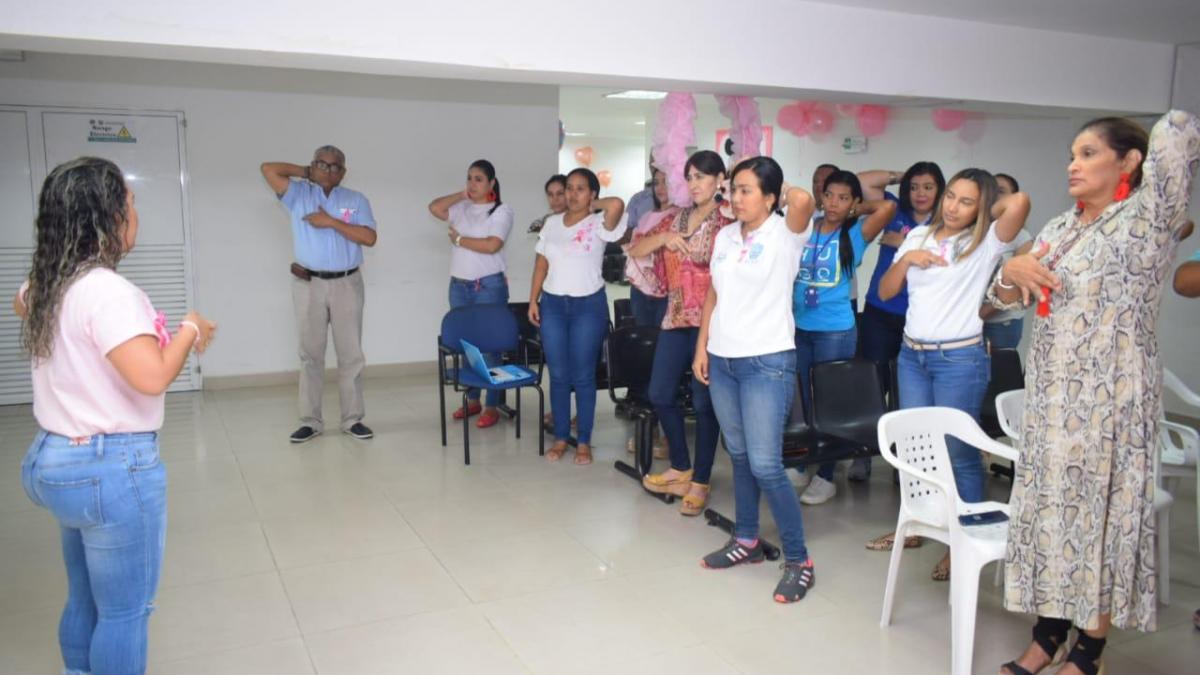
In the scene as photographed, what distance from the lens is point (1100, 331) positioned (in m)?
2.33

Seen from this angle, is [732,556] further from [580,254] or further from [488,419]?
[488,419]

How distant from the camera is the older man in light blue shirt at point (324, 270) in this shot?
5070 mm

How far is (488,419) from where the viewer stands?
5.73 meters

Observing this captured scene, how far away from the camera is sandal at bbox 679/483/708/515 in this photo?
415 cm

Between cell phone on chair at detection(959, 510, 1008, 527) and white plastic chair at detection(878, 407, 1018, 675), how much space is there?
2cm

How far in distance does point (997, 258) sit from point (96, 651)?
3.12m

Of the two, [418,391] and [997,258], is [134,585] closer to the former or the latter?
[997,258]

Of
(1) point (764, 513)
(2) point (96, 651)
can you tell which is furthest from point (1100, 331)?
(2) point (96, 651)

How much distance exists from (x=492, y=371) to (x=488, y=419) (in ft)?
2.33

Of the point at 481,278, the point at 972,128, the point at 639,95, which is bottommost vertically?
the point at 481,278

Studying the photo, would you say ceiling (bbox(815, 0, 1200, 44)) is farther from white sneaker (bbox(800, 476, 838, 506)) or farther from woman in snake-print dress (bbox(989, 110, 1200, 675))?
white sneaker (bbox(800, 476, 838, 506))

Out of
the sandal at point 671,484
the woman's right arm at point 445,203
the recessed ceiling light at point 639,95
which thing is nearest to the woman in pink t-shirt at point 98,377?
the sandal at point 671,484

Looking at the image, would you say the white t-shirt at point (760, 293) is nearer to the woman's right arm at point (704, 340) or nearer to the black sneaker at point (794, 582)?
the woman's right arm at point (704, 340)

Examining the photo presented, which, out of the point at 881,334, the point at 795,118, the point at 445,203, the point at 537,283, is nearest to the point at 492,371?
the point at 537,283
